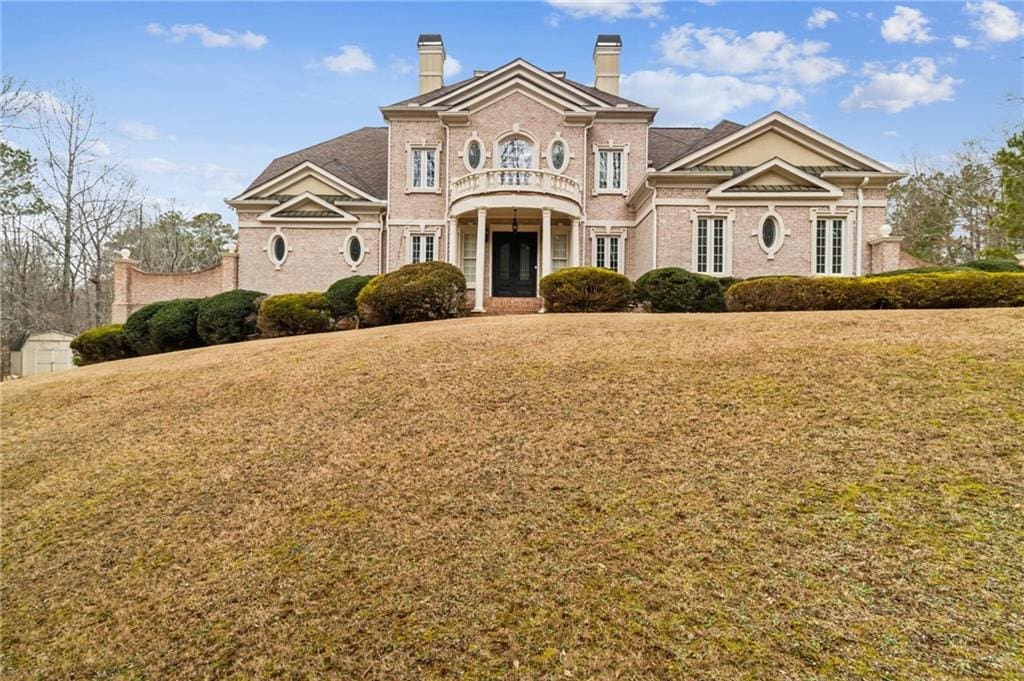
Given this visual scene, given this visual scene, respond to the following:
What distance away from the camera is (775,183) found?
18.2 metres

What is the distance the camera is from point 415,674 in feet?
10.2

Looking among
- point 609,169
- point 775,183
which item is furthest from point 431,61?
point 775,183

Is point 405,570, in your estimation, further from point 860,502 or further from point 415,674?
point 860,502

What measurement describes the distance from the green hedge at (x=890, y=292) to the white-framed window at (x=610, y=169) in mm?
8930

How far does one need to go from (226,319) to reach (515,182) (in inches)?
404

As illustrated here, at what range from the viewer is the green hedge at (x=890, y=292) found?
37.9ft

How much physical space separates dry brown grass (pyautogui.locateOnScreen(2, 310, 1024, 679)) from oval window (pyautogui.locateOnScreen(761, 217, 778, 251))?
10.9 meters

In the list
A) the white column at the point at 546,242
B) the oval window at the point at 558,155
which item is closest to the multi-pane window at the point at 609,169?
the oval window at the point at 558,155

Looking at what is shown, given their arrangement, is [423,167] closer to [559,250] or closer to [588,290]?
[559,250]

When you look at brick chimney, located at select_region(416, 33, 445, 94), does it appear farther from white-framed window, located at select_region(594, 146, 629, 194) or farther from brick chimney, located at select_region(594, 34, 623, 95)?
white-framed window, located at select_region(594, 146, 629, 194)

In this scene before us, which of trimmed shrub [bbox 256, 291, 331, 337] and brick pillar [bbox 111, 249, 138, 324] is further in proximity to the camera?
brick pillar [bbox 111, 249, 138, 324]

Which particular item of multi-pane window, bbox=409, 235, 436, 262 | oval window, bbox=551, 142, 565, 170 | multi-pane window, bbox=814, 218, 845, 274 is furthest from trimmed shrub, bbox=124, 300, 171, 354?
multi-pane window, bbox=814, 218, 845, 274

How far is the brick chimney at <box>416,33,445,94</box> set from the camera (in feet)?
83.3

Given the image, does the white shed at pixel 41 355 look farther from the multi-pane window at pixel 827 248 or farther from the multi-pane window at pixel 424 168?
the multi-pane window at pixel 827 248
